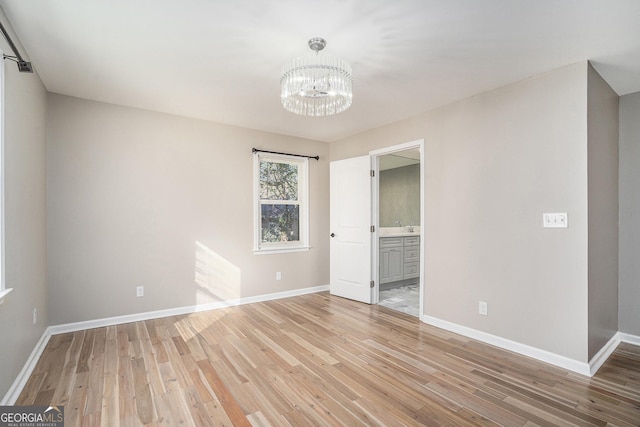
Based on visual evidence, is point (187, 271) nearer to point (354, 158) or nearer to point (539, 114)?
point (354, 158)

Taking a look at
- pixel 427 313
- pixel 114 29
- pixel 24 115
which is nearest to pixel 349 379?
pixel 427 313

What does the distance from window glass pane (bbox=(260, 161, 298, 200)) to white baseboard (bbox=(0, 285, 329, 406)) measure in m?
1.53

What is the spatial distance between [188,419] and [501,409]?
6.60ft

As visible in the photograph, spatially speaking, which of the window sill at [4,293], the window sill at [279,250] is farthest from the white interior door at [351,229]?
the window sill at [4,293]

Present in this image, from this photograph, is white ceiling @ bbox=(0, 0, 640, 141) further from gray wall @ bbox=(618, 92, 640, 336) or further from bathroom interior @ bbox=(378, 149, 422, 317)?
bathroom interior @ bbox=(378, 149, 422, 317)

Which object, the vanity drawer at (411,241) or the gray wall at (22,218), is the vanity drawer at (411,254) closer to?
the vanity drawer at (411,241)

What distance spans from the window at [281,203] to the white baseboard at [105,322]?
2.34ft

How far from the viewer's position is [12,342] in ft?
6.84

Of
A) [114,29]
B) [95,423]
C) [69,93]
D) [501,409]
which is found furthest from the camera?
[69,93]

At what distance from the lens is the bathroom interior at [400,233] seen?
498 centimetres

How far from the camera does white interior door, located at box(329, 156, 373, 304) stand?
4512mm

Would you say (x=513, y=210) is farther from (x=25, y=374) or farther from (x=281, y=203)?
(x=25, y=374)

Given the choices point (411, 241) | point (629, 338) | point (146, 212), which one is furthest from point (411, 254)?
point (146, 212)

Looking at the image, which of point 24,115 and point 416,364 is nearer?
point 24,115
